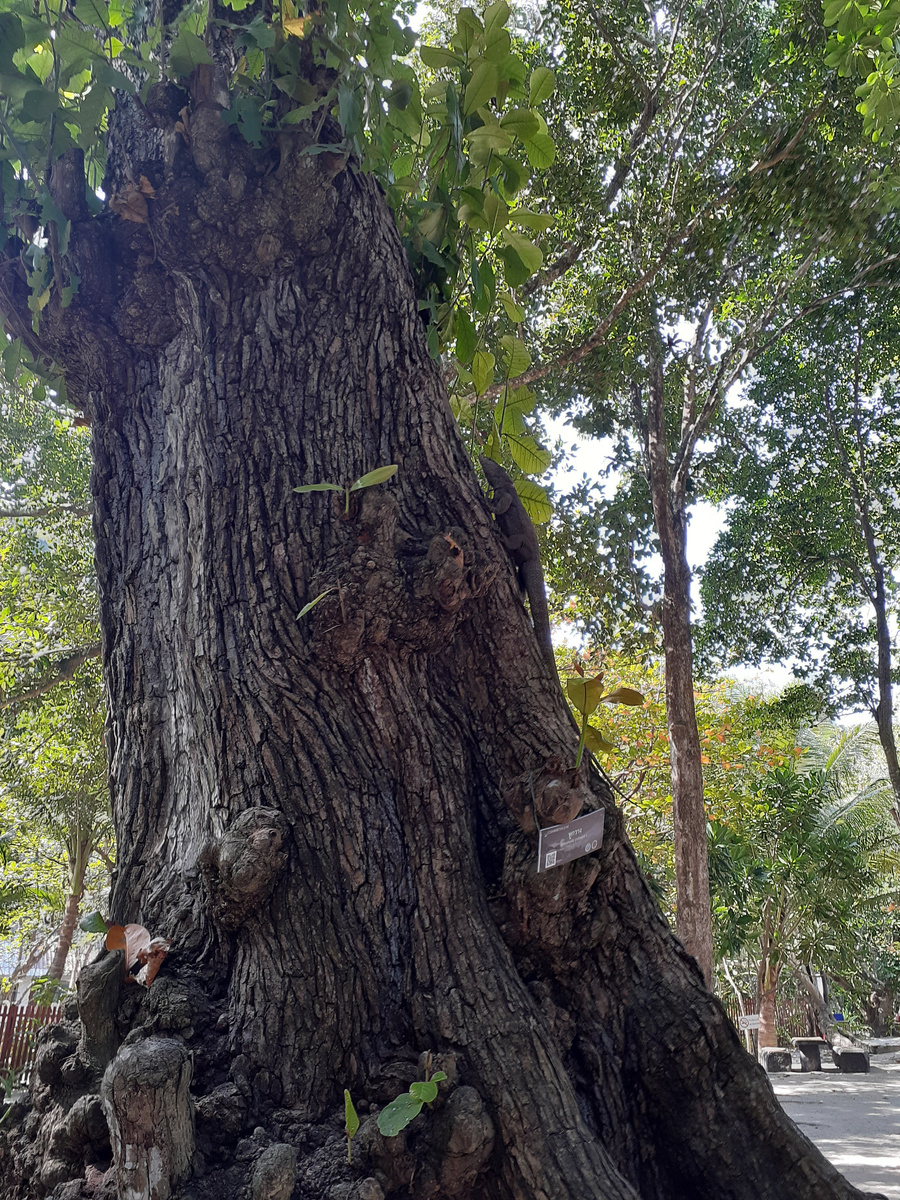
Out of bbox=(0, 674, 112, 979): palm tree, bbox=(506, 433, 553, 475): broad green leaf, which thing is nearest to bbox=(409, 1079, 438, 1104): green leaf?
bbox=(506, 433, 553, 475): broad green leaf

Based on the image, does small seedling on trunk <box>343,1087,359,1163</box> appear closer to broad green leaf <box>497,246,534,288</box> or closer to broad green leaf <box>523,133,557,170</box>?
broad green leaf <box>497,246,534,288</box>

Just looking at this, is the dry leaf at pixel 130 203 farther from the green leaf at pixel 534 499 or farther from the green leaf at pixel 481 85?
the green leaf at pixel 534 499

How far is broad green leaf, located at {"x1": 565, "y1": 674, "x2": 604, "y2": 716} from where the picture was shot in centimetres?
164

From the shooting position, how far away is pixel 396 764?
1.52 m

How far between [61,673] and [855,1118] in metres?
7.30

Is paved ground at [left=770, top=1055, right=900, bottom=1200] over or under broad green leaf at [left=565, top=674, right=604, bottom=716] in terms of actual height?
under

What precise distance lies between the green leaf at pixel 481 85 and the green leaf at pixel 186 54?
578mm

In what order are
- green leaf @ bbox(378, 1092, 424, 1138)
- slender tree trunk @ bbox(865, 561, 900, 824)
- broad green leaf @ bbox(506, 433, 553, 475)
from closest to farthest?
green leaf @ bbox(378, 1092, 424, 1138) < broad green leaf @ bbox(506, 433, 553, 475) < slender tree trunk @ bbox(865, 561, 900, 824)

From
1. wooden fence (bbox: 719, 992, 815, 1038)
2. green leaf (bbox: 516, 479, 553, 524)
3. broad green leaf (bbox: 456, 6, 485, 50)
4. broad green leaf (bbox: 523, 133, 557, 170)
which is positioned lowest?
wooden fence (bbox: 719, 992, 815, 1038)

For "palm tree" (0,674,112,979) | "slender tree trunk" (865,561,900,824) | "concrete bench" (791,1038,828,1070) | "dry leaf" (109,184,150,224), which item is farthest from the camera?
"concrete bench" (791,1038,828,1070)

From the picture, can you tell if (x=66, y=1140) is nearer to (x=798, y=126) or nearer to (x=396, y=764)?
(x=396, y=764)

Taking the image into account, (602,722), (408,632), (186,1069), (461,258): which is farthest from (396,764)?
(602,722)

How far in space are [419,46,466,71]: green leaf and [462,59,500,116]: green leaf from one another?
53 mm

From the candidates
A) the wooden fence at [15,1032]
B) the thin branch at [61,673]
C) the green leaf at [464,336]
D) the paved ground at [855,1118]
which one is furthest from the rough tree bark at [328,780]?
the wooden fence at [15,1032]
